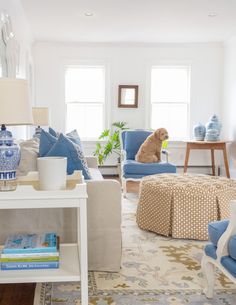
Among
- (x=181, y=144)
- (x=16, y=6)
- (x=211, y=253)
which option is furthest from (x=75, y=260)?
(x=181, y=144)

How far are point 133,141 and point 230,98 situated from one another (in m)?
2.09

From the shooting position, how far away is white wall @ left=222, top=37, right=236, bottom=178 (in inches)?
245

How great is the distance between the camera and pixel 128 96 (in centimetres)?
676

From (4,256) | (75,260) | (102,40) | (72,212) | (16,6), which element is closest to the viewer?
(4,256)

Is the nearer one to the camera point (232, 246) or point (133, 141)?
point (232, 246)

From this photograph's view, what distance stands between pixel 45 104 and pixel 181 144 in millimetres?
2575

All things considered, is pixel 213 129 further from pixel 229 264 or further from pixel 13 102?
pixel 13 102

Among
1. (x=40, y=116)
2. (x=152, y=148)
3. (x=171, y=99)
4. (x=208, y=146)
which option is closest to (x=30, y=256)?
(x=40, y=116)

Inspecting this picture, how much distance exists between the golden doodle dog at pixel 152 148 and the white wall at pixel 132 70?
170cm

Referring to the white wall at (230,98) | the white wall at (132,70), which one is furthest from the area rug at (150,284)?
the white wall at (132,70)

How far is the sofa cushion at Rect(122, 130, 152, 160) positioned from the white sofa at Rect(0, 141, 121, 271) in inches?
117

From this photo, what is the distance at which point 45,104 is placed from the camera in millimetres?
6684

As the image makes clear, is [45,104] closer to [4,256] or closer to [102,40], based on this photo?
[102,40]

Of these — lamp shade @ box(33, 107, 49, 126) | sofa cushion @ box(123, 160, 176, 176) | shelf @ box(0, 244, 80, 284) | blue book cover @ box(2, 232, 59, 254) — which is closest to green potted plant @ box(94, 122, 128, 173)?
sofa cushion @ box(123, 160, 176, 176)
